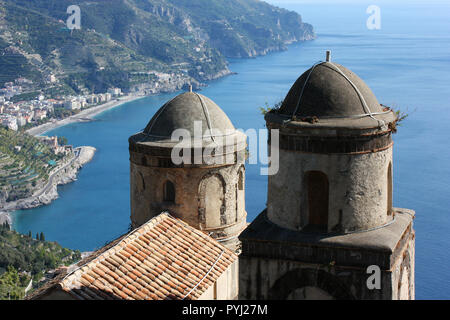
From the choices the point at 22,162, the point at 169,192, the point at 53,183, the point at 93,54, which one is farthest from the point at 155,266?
the point at 93,54

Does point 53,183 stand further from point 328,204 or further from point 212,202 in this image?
point 328,204

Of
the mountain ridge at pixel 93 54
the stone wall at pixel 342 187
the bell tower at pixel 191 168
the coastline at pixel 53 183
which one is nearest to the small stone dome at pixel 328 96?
the stone wall at pixel 342 187

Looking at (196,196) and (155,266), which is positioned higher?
Answer: (196,196)

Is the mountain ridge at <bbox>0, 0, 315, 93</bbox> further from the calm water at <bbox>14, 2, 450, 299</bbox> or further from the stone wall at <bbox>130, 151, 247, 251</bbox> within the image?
the stone wall at <bbox>130, 151, 247, 251</bbox>

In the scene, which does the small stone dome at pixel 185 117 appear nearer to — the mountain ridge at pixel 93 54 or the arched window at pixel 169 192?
the arched window at pixel 169 192

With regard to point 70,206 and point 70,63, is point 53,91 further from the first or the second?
point 70,206
